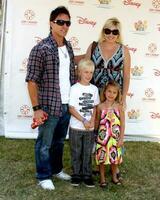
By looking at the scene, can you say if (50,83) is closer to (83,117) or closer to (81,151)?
(83,117)

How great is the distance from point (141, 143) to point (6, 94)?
7.09 ft

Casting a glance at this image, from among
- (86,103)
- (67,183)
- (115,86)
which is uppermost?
(115,86)

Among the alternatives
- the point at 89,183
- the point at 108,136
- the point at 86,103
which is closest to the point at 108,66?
the point at 86,103

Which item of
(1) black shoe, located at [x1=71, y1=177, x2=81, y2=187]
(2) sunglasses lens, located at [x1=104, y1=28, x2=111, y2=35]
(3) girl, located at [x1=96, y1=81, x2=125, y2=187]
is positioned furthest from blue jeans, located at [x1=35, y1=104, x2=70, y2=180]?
(2) sunglasses lens, located at [x1=104, y1=28, x2=111, y2=35]

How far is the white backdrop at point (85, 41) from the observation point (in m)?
6.89

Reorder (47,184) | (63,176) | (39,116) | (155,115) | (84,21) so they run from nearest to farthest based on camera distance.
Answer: (39,116) → (47,184) → (63,176) → (84,21) → (155,115)

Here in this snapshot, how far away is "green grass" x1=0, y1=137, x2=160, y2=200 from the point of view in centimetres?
513

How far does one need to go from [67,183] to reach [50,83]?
1.23 m

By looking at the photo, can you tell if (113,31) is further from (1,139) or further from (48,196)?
(1,139)

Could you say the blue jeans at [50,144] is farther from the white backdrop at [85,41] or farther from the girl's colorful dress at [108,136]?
the white backdrop at [85,41]

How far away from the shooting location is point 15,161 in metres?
6.16

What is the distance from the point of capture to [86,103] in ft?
16.9

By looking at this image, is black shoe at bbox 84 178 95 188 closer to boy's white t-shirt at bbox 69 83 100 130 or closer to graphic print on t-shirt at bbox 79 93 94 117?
→ boy's white t-shirt at bbox 69 83 100 130

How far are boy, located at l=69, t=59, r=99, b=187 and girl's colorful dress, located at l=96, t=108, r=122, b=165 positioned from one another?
0.12m
